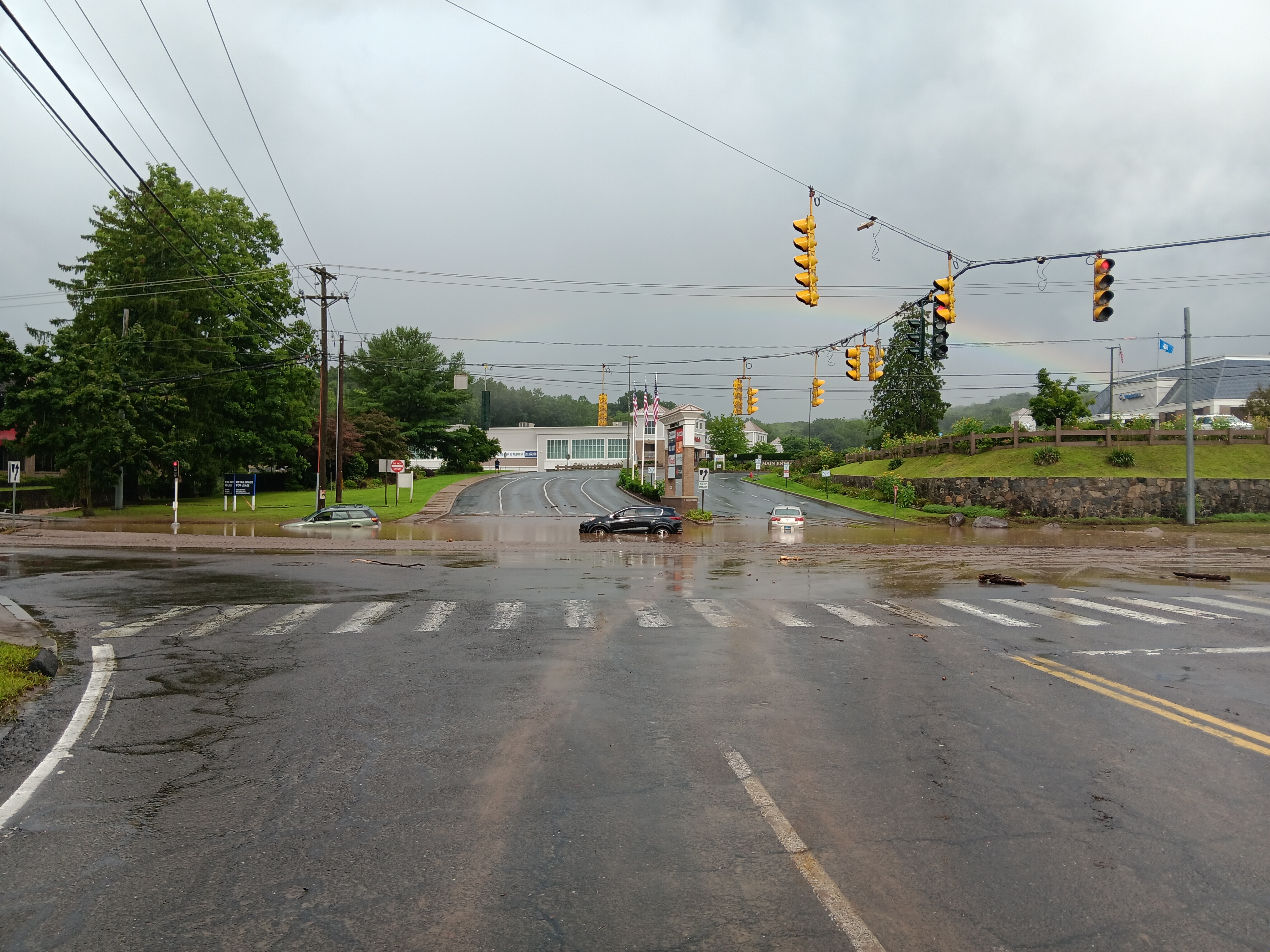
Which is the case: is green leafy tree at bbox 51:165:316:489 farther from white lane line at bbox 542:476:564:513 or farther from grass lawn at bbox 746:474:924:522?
grass lawn at bbox 746:474:924:522

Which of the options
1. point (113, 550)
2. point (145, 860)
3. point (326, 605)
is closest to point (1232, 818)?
point (145, 860)

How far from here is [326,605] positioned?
14.3 metres

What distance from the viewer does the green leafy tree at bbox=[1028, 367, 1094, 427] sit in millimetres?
52344

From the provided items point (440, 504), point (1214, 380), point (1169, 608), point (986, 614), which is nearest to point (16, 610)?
point (986, 614)

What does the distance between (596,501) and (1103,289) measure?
1622 inches

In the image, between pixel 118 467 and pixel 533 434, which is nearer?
pixel 118 467

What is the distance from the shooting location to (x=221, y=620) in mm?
12688

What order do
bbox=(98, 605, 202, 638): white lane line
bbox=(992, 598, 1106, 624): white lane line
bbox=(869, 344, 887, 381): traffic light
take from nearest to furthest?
bbox=(98, 605, 202, 638): white lane line, bbox=(992, 598, 1106, 624): white lane line, bbox=(869, 344, 887, 381): traffic light

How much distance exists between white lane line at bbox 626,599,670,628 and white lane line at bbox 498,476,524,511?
121ft

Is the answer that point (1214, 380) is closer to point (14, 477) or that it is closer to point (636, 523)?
point (636, 523)

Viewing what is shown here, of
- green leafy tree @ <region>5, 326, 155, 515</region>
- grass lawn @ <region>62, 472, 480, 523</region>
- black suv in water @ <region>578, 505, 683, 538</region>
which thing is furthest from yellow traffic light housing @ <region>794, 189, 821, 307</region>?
green leafy tree @ <region>5, 326, 155, 515</region>

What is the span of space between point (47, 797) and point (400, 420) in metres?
92.2

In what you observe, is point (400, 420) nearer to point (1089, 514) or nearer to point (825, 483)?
point (825, 483)

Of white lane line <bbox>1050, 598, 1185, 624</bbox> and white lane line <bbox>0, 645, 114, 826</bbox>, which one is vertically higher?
white lane line <bbox>1050, 598, 1185, 624</bbox>
